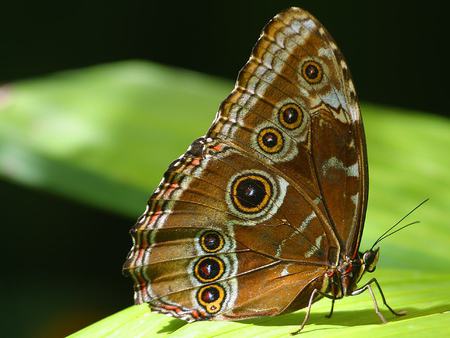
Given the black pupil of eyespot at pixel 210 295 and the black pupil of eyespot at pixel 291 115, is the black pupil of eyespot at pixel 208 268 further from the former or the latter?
the black pupil of eyespot at pixel 291 115

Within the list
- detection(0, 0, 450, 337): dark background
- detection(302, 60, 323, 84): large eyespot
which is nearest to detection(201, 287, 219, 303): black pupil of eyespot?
detection(302, 60, 323, 84): large eyespot

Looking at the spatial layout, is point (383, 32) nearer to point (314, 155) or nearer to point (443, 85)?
point (443, 85)

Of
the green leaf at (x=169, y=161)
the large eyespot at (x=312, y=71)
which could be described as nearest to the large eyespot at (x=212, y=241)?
the green leaf at (x=169, y=161)

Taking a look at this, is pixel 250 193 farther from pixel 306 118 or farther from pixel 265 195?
pixel 306 118

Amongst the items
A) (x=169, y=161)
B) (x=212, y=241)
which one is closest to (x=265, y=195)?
(x=212, y=241)

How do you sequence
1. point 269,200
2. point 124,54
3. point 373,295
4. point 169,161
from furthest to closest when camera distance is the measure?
1. point 124,54
2. point 169,161
3. point 269,200
4. point 373,295

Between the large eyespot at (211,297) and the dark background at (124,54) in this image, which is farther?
the dark background at (124,54)
